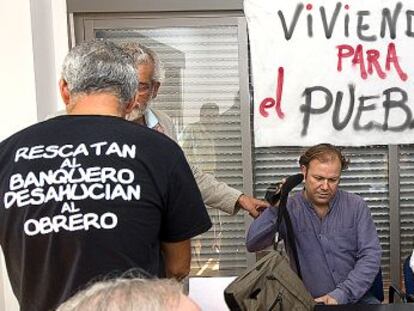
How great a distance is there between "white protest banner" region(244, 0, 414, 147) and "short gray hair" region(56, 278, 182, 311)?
2.20 meters

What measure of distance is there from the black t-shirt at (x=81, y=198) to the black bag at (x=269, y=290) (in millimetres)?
439

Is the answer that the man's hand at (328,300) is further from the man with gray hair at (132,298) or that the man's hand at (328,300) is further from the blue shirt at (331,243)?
the man with gray hair at (132,298)

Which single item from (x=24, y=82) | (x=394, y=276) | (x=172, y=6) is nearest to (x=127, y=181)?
(x=24, y=82)

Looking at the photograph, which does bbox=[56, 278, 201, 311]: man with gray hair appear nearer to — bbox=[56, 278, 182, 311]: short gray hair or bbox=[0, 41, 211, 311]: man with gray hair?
bbox=[56, 278, 182, 311]: short gray hair

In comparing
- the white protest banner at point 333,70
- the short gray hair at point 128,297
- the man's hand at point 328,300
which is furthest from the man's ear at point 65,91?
the white protest banner at point 333,70

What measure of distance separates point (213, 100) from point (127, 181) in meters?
1.79

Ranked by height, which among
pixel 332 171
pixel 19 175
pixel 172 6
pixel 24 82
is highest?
pixel 172 6

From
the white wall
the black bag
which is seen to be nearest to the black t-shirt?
the black bag

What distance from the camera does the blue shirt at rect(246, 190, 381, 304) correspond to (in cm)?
216

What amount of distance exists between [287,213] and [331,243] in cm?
26

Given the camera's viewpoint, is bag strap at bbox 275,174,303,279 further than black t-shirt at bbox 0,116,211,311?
Yes

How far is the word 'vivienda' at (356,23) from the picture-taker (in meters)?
2.77

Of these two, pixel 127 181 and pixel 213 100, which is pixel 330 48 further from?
pixel 127 181

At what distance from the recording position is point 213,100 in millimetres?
2953
